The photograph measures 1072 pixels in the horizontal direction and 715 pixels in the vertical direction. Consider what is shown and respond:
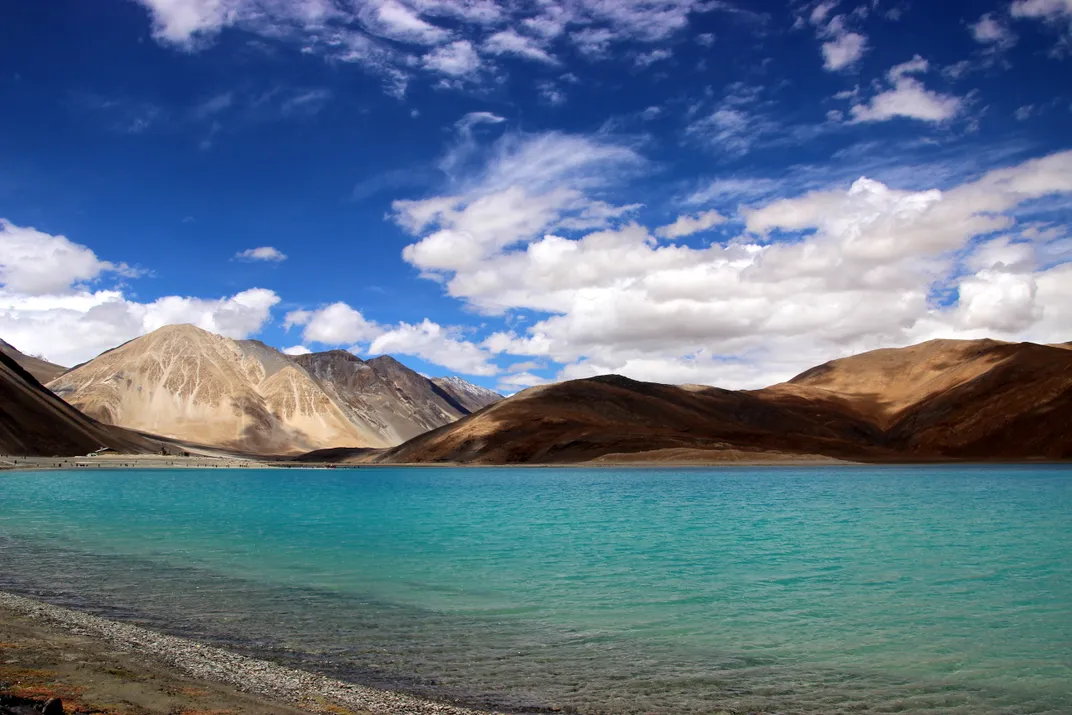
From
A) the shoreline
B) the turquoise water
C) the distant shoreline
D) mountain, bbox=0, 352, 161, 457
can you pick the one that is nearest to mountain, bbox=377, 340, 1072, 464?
the distant shoreline

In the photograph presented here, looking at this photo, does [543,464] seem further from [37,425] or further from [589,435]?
[37,425]

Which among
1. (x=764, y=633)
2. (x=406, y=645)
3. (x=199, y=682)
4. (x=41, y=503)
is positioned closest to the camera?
(x=199, y=682)

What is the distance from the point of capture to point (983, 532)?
34.4m

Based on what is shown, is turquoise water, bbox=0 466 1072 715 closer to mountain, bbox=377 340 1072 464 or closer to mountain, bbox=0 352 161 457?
mountain, bbox=0 352 161 457

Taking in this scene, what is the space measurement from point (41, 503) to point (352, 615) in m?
41.5

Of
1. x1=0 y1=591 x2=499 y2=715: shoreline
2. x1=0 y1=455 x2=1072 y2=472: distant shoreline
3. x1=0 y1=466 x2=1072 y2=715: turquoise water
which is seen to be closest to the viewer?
x1=0 y1=591 x2=499 y2=715: shoreline

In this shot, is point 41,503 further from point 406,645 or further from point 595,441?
point 595,441

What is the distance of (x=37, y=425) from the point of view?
132 m

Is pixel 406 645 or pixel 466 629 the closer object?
pixel 406 645

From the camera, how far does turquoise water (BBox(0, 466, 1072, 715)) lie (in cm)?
1274

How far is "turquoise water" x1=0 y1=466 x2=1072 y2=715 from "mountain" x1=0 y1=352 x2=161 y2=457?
98864 mm

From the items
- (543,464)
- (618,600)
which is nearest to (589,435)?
(543,464)

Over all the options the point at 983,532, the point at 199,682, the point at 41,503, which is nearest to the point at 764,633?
the point at 199,682

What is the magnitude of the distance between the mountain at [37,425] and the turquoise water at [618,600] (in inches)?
3892
